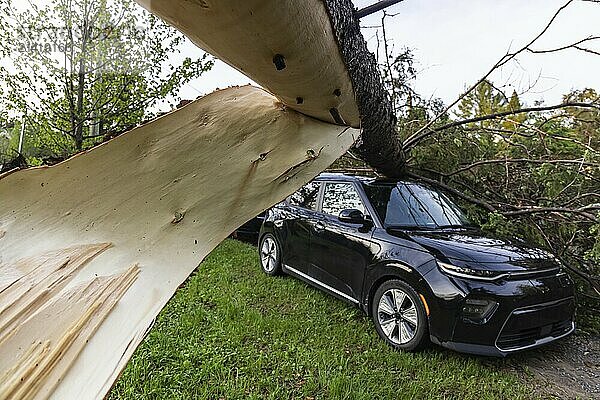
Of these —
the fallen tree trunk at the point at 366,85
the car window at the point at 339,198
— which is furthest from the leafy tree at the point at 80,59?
the car window at the point at 339,198

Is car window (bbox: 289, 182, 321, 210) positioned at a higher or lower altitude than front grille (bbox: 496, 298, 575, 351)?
higher

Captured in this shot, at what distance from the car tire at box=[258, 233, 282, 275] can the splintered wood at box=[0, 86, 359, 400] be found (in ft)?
15.1

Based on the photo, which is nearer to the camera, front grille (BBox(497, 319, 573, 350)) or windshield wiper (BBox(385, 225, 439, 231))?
front grille (BBox(497, 319, 573, 350))

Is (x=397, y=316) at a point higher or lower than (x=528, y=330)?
higher

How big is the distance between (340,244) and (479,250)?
146cm

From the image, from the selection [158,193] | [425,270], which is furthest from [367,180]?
[158,193]

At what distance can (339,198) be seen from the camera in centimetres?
479

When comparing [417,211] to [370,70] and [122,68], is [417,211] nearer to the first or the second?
[370,70]

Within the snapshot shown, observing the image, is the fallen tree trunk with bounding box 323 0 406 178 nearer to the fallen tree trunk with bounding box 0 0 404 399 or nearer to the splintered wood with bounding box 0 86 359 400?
the fallen tree trunk with bounding box 0 0 404 399

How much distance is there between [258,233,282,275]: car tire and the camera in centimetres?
570

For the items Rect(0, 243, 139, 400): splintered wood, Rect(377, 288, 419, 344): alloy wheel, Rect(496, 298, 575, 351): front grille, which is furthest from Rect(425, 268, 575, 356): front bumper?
Rect(0, 243, 139, 400): splintered wood

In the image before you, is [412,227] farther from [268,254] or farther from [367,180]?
[268,254]

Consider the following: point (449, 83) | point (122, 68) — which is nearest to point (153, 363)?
point (122, 68)

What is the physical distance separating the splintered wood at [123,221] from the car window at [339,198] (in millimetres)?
3374
